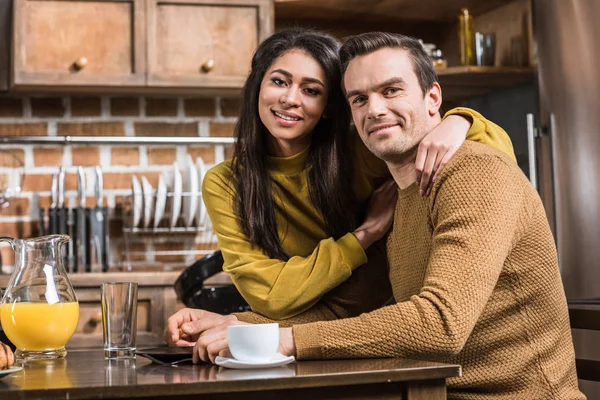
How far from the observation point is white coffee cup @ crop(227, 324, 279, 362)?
4.15 ft

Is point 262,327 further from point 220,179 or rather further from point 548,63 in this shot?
point 548,63

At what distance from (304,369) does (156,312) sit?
2.04 metres

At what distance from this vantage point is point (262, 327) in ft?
4.13

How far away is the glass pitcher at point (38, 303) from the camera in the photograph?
1533 millimetres

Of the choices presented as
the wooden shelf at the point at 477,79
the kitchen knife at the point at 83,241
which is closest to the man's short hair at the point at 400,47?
the wooden shelf at the point at 477,79

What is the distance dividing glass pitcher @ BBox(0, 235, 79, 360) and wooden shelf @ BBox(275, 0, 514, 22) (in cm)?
216

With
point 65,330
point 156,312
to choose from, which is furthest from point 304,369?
point 156,312

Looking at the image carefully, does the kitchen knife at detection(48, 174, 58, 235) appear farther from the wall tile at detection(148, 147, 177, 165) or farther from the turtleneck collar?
the turtleneck collar

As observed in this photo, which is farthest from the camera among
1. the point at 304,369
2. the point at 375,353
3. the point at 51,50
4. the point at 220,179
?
the point at 51,50

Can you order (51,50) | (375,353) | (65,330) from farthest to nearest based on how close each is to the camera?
(51,50), (65,330), (375,353)

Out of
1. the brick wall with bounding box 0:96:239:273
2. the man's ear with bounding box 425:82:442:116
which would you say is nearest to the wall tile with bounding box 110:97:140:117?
the brick wall with bounding box 0:96:239:273

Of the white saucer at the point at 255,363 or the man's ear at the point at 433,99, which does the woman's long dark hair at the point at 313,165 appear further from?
the white saucer at the point at 255,363

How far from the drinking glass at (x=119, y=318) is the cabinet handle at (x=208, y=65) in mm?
2000

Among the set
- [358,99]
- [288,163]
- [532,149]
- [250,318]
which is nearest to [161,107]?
[532,149]
